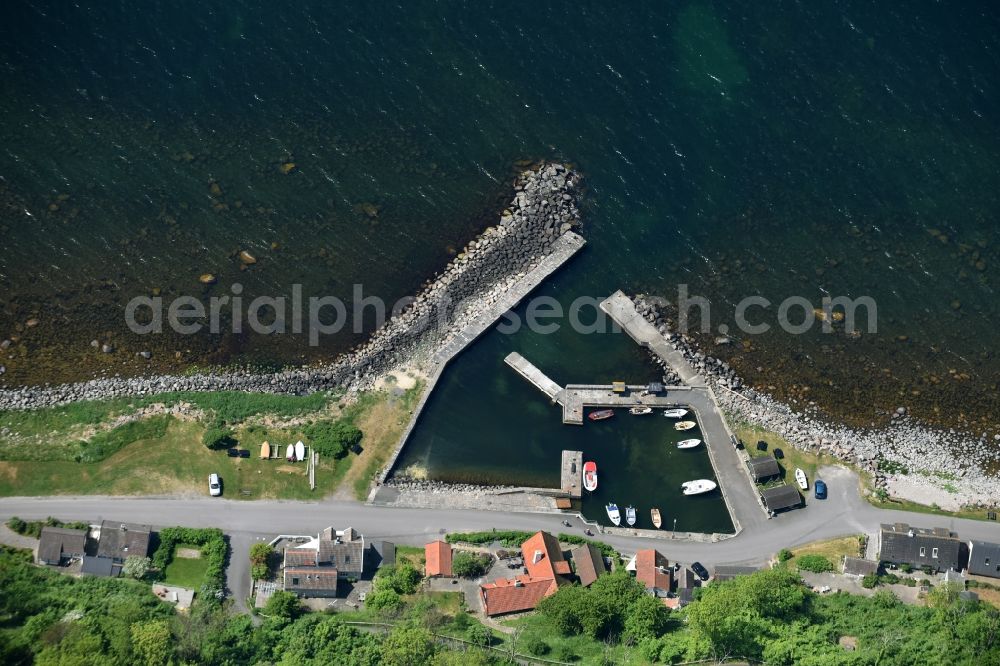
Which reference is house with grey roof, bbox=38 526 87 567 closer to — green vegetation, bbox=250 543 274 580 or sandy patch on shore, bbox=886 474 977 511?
green vegetation, bbox=250 543 274 580

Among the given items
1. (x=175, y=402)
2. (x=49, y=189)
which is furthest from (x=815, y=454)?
(x=49, y=189)

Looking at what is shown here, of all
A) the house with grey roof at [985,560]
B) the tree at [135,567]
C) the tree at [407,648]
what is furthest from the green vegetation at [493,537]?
the house with grey roof at [985,560]

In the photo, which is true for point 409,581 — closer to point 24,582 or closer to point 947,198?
point 24,582

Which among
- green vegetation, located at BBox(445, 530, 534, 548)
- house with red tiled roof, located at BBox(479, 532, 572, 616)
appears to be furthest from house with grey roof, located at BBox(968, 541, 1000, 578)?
green vegetation, located at BBox(445, 530, 534, 548)

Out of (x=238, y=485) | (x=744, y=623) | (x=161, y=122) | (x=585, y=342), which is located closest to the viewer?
(x=744, y=623)

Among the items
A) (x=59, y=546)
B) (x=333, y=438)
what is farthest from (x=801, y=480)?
(x=59, y=546)

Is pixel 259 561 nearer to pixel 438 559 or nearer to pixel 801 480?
pixel 438 559
